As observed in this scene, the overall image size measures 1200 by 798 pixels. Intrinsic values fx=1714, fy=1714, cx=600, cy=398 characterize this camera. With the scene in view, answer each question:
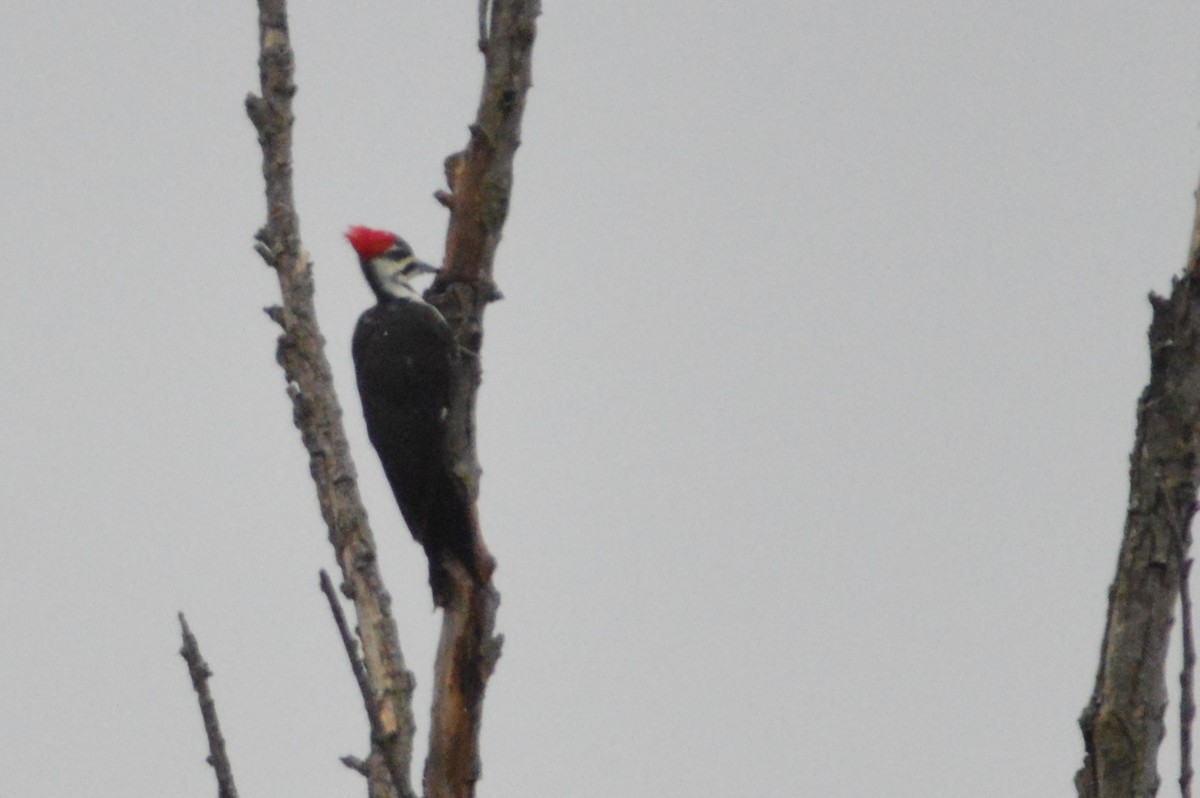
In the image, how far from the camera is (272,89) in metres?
4.52

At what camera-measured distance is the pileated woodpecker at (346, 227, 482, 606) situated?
4.68 metres

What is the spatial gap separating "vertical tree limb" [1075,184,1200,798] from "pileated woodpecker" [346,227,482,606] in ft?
6.89

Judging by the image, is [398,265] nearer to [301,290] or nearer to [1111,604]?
[301,290]

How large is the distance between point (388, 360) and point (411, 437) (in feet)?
1.30

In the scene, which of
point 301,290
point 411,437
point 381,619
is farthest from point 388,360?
point 381,619

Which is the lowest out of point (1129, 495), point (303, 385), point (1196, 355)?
point (1129, 495)

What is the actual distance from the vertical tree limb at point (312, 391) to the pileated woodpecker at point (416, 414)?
474 mm

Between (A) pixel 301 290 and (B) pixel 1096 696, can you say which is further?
(A) pixel 301 290

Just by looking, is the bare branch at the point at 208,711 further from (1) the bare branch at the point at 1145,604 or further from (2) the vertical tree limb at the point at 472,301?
(1) the bare branch at the point at 1145,604

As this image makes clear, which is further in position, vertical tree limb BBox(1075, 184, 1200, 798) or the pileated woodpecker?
the pileated woodpecker

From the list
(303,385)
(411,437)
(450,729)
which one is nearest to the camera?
(450,729)

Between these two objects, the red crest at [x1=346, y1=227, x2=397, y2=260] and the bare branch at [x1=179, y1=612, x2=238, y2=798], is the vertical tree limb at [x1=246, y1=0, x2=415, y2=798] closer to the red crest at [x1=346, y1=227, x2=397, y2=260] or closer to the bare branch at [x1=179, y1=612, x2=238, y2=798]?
the bare branch at [x1=179, y1=612, x2=238, y2=798]

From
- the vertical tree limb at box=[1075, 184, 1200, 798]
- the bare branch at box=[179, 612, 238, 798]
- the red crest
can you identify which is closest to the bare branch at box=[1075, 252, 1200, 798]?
the vertical tree limb at box=[1075, 184, 1200, 798]

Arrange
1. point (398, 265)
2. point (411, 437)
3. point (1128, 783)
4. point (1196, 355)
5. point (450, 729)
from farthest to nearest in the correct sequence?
point (398, 265), point (411, 437), point (450, 729), point (1196, 355), point (1128, 783)
